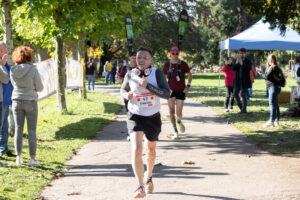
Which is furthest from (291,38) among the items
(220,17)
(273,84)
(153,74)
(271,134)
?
(220,17)

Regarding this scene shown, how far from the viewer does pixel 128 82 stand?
534cm

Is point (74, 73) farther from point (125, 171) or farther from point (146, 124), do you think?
point (146, 124)

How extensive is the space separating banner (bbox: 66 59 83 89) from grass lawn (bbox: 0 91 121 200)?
4.33 meters

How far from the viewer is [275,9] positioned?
11.4 meters

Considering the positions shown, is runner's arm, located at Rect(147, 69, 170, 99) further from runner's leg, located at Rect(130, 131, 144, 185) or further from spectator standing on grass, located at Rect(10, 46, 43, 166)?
spectator standing on grass, located at Rect(10, 46, 43, 166)

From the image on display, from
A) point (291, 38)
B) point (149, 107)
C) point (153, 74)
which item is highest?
point (291, 38)

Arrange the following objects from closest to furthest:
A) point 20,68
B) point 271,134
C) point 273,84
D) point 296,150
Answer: point 20,68 → point 296,150 → point 271,134 → point 273,84

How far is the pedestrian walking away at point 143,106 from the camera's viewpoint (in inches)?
198

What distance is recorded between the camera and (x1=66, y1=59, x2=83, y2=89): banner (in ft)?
64.5

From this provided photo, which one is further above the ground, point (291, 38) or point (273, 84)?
point (291, 38)

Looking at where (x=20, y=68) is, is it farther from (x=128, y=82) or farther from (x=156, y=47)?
(x=156, y=47)

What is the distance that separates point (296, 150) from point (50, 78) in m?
10.1

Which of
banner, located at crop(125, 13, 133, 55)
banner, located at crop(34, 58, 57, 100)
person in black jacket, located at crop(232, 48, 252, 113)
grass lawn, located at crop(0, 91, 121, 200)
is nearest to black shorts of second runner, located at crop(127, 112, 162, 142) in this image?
grass lawn, located at crop(0, 91, 121, 200)

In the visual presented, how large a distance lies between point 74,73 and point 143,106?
598 inches
